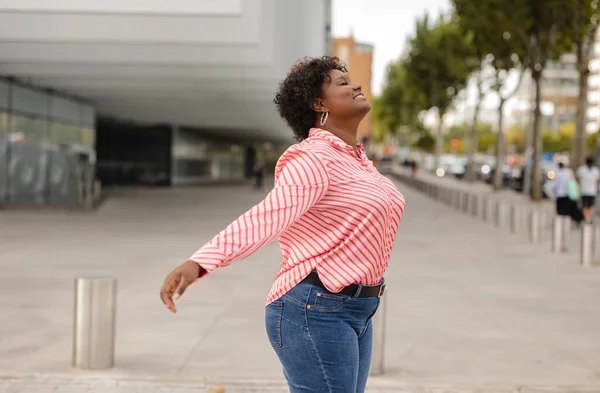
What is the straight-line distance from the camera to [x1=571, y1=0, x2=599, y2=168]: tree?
2709 cm

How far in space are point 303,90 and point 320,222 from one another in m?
0.48

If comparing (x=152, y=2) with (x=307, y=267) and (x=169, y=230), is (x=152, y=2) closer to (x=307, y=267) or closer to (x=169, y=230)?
(x=169, y=230)

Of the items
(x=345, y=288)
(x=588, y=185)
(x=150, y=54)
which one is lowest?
(x=588, y=185)

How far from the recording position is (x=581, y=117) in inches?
1081

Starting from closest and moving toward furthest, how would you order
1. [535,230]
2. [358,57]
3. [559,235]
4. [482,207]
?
[559,235]
[535,230]
[482,207]
[358,57]

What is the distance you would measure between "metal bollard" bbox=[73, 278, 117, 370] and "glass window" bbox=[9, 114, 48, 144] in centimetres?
2170

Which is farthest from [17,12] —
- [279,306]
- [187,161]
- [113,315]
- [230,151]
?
[230,151]

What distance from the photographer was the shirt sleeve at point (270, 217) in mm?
2809

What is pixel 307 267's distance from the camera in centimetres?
301

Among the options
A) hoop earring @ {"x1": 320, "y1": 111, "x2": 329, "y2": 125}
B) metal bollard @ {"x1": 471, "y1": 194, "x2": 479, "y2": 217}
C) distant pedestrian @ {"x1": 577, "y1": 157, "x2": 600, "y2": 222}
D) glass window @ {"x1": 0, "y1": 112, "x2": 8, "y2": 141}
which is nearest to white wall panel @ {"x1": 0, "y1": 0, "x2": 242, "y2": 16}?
glass window @ {"x1": 0, "y1": 112, "x2": 8, "y2": 141}

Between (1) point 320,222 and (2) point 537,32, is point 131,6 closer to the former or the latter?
(1) point 320,222

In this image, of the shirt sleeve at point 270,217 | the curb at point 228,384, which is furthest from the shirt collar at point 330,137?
the curb at point 228,384

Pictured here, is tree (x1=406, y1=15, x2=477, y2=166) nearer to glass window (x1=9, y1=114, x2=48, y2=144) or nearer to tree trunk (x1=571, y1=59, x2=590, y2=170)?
tree trunk (x1=571, y1=59, x2=590, y2=170)

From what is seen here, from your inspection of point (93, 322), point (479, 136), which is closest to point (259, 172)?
point (93, 322)
